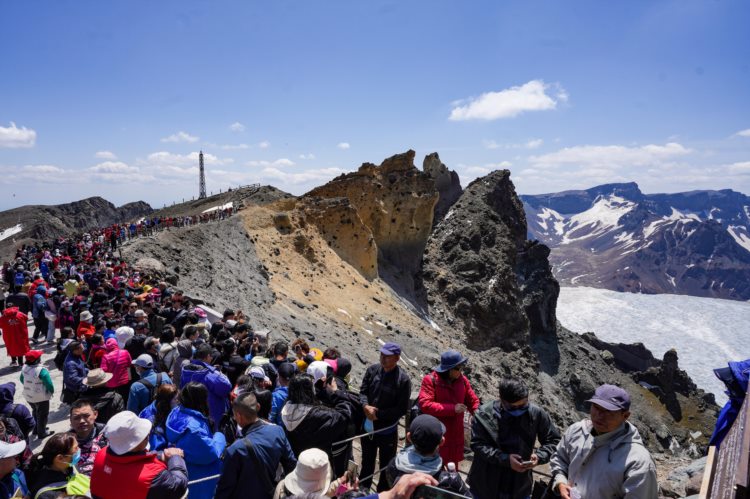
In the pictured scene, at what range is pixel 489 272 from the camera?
2127 inches

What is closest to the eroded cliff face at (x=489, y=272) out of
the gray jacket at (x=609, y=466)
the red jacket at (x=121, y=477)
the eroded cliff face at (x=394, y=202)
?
the eroded cliff face at (x=394, y=202)

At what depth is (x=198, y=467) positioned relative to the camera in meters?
5.36

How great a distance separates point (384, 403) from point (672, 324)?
148m

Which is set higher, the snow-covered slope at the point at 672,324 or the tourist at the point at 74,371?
the tourist at the point at 74,371

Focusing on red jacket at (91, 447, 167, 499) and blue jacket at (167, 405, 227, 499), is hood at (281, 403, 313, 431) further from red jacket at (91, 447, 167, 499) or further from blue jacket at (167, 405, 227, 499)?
red jacket at (91, 447, 167, 499)

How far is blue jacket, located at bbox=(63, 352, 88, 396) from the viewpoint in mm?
8273


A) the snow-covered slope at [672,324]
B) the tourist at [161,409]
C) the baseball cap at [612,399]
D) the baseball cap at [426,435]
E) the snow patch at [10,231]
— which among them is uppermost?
the snow patch at [10,231]

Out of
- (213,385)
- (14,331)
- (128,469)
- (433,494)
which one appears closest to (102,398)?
(213,385)

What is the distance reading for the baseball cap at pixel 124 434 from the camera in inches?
169

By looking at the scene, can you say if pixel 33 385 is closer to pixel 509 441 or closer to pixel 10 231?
pixel 509 441

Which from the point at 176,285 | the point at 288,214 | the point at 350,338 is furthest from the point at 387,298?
the point at 176,285

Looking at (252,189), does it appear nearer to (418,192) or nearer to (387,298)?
(418,192)

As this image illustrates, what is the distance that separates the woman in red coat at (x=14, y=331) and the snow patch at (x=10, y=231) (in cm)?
6174

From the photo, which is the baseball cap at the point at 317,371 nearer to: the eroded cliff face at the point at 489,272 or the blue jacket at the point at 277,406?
the blue jacket at the point at 277,406
